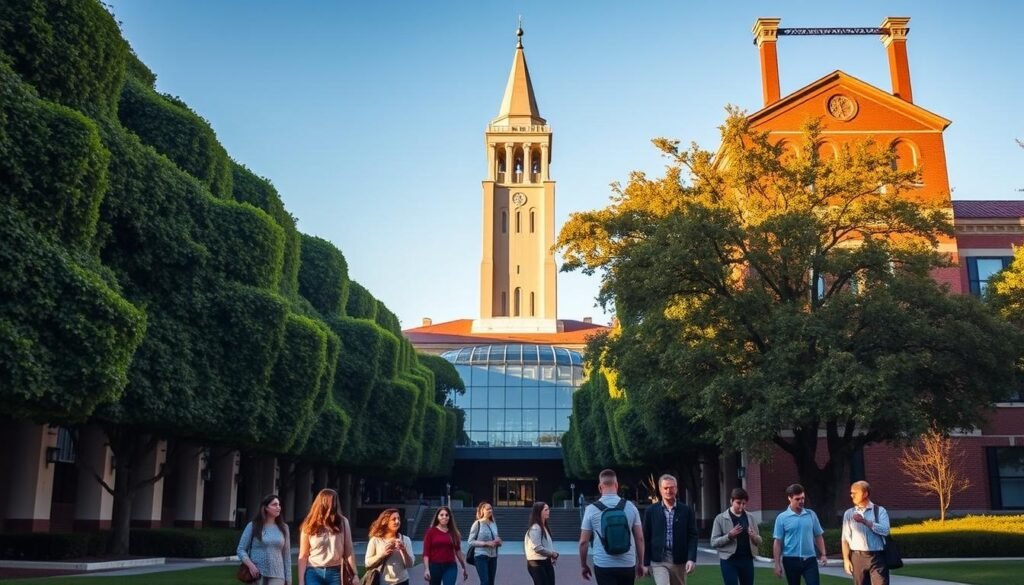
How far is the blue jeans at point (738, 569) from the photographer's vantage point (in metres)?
10.9

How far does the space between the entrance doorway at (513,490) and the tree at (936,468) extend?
160ft

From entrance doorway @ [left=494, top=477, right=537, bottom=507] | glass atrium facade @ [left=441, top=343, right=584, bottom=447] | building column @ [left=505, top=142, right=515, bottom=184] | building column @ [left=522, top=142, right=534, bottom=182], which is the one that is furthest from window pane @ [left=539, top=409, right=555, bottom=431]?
building column @ [left=522, top=142, right=534, bottom=182]

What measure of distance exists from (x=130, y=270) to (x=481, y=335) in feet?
248

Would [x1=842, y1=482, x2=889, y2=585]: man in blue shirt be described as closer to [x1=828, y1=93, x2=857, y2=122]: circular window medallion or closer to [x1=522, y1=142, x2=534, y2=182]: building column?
[x1=828, y1=93, x2=857, y2=122]: circular window medallion

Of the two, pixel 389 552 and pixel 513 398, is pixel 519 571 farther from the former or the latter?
pixel 513 398

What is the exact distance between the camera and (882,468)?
1390 inches

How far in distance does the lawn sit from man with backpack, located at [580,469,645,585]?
11.4m

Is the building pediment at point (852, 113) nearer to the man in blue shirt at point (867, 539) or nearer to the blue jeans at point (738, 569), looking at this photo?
the man in blue shirt at point (867, 539)

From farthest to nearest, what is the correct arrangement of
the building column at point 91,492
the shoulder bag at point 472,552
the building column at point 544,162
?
the building column at point 544,162 → the building column at point 91,492 → the shoulder bag at point 472,552

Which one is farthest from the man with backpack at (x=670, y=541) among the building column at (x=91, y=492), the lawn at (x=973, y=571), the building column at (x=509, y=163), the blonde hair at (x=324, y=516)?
the building column at (x=509, y=163)

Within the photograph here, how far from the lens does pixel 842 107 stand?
38.0m

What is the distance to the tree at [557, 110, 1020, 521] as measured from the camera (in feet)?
81.0

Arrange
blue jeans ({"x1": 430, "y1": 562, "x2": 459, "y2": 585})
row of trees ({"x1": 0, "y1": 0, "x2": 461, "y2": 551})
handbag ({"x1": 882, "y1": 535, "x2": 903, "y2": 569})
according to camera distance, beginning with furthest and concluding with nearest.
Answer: row of trees ({"x1": 0, "y1": 0, "x2": 461, "y2": 551}), blue jeans ({"x1": 430, "y1": 562, "x2": 459, "y2": 585}), handbag ({"x1": 882, "y1": 535, "x2": 903, "y2": 569})

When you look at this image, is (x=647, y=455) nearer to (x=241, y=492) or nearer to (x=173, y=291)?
(x=241, y=492)
